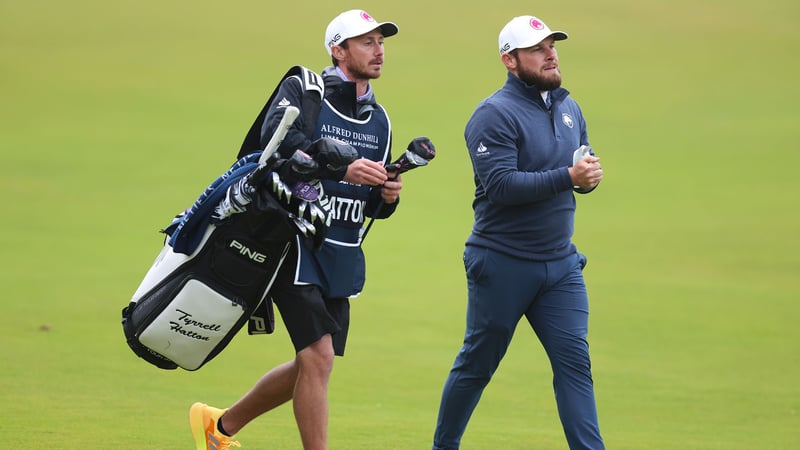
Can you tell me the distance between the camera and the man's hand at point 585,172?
6051 mm

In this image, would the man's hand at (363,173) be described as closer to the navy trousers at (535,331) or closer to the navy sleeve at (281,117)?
the navy sleeve at (281,117)

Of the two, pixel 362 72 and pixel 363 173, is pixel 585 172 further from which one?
pixel 362 72

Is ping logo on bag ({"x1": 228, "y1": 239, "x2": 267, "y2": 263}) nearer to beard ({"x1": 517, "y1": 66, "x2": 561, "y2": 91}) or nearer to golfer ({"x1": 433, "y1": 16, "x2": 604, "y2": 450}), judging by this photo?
golfer ({"x1": 433, "y1": 16, "x2": 604, "y2": 450})

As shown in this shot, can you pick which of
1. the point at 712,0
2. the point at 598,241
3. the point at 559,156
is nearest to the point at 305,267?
the point at 559,156

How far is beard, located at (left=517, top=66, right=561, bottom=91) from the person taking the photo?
644cm

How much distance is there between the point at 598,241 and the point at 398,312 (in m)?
5.44

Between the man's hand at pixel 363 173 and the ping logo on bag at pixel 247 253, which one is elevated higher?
the man's hand at pixel 363 173

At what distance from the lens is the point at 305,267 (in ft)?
20.1

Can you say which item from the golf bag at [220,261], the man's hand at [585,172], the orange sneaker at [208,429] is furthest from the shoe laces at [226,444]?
the man's hand at [585,172]

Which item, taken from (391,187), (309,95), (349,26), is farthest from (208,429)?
(349,26)

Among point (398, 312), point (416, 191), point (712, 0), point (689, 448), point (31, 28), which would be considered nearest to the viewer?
point (689, 448)

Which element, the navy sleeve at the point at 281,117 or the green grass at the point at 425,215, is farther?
the green grass at the point at 425,215

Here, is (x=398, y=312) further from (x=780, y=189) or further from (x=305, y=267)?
(x=780, y=189)

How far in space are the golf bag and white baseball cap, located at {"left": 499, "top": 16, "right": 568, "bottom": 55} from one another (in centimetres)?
100
